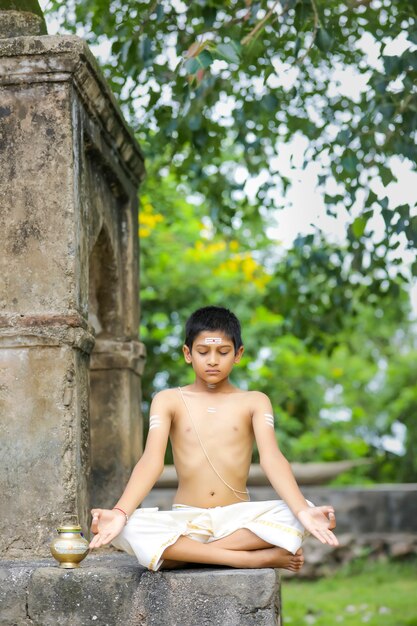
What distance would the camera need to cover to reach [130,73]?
576 cm

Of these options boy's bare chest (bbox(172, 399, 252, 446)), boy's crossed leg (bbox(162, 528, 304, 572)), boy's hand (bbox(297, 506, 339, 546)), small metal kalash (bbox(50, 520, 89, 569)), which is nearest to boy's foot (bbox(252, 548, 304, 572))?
boy's crossed leg (bbox(162, 528, 304, 572))

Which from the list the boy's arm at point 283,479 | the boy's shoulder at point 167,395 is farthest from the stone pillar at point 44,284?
the boy's arm at point 283,479

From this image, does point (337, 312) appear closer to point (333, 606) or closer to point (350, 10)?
point (333, 606)

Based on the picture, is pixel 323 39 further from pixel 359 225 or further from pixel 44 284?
pixel 44 284

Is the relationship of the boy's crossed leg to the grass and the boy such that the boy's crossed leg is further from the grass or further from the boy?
the grass

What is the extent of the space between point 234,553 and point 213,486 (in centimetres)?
29

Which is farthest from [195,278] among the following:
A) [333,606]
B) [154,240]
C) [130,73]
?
[130,73]

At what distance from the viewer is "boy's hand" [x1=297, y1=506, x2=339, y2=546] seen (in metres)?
3.26

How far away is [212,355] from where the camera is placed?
3688mm

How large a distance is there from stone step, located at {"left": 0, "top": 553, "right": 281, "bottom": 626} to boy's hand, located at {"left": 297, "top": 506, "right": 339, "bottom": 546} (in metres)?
0.22

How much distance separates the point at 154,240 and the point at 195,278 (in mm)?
671

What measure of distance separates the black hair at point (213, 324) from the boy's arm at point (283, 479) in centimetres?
26

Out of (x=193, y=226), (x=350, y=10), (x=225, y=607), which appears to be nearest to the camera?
(x=225, y=607)

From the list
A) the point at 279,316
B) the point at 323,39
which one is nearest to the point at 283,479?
the point at 323,39
